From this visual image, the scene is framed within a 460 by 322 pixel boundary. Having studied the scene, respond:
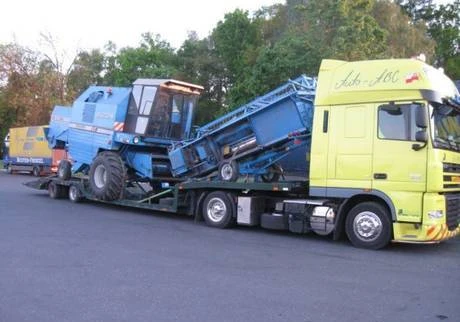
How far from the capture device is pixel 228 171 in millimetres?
12828

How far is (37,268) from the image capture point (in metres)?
7.96

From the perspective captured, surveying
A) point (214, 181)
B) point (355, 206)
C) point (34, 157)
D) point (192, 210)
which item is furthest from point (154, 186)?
point (34, 157)

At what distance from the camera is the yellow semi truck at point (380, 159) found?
980 cm

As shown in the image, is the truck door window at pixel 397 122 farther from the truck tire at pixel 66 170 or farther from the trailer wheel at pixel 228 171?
the truck tire at pixel 66 170

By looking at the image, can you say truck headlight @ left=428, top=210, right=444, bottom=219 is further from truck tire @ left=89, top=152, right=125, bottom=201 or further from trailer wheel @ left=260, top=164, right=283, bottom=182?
truck tire @ left=89, top=152, right=125, bottom=201

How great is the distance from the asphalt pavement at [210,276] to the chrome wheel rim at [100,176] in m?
3.39

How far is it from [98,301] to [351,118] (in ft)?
19.9

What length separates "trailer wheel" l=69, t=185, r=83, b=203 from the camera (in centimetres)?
1712

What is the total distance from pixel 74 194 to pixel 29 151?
18760 mm

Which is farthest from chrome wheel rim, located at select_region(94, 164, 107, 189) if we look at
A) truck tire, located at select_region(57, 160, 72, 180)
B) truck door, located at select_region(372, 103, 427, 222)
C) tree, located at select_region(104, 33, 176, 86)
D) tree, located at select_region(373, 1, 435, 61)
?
tree, located at select_region(104, 33, 176, 86)

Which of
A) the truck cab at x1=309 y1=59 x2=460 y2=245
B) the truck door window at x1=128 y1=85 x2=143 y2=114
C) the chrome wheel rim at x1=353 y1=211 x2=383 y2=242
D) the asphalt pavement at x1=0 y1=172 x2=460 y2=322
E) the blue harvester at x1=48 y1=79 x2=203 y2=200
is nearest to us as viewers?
the asphalt pavement at x1=0 y1=172 x2=460 y2=322

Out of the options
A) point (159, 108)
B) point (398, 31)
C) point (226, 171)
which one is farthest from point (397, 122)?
point (398, 31)

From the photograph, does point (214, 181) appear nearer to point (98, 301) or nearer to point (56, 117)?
point (98, 301)

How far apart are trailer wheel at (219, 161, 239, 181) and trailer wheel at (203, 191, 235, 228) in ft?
1.23
